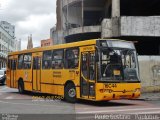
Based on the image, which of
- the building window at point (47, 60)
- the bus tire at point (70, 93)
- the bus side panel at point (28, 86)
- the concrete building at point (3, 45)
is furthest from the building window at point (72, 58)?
the concrete building at point (3, 45)

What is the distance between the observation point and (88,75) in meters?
18.3

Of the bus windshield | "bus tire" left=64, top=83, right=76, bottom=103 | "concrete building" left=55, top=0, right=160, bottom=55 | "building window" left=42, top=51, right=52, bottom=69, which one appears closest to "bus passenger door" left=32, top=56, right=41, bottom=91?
"building window" left=42, top=51, right=52, bottom=69

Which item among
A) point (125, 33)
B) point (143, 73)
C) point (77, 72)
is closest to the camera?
point (77, 72)

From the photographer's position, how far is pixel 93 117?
13.5 m

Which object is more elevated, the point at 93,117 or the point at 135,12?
the point at 135,12

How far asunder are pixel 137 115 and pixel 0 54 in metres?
99.8

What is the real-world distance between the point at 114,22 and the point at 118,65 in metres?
15.0

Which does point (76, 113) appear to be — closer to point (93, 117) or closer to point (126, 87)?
point (93, 117)

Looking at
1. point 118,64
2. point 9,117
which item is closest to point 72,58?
point 118,64

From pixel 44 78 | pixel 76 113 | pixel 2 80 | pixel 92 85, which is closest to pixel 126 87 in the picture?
pixel 92 85

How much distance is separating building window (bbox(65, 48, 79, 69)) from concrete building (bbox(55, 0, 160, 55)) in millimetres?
12508

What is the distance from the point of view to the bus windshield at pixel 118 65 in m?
17.7

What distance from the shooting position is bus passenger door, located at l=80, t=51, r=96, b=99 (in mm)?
17938

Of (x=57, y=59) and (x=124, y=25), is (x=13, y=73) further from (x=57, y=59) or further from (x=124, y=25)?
(x=124, y=25)
